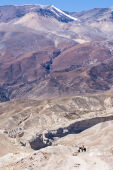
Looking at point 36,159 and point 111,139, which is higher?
point 36,159

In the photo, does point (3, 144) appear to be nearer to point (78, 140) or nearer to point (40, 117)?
point (78, 140)

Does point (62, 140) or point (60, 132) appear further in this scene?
point (60, 132)

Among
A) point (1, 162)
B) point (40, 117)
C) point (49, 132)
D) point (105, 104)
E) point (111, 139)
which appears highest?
point (1, 162)

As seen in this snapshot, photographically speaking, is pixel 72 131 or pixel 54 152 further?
pixel 72 131

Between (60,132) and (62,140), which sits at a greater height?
(62,140)

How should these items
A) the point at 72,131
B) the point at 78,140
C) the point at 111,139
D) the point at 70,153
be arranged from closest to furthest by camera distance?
the point at 70,153
the point at 111,139
the point at 78,140
the point at 72,131

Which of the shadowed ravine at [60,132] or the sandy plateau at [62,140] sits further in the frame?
the shadowed ravine at [60,132]

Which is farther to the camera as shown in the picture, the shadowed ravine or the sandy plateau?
the shadowed ravine

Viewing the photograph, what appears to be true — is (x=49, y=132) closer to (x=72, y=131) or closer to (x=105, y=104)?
(x=72, y=131)

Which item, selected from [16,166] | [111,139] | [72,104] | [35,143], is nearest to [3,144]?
[35,143]

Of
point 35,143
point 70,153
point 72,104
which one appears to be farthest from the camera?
point 72,104

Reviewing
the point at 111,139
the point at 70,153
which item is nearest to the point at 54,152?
the point at 70,153
